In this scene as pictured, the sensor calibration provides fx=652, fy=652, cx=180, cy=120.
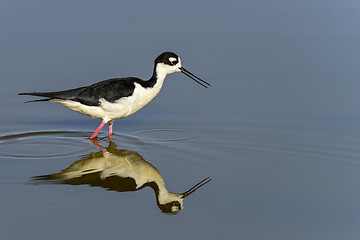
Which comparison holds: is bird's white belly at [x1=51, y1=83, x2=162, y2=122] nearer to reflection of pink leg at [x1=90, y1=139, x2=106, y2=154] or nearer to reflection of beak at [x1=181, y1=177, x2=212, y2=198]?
reflection of pink leg at [x1=90, y1=139, x2=106, y2=154]

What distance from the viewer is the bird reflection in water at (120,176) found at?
610 centimetres

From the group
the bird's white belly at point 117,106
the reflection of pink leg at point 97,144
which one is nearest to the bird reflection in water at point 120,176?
the reflection of pink leg at point 97,144

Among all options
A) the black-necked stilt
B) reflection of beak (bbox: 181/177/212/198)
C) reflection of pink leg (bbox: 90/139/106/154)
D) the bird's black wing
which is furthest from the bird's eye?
reflection of beak (bbox: 181/177/212/198)

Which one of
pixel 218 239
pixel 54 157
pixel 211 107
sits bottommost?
pixel 218 239

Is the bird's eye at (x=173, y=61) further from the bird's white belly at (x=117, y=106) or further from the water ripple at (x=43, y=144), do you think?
the water ripple at (x=43, y=144)

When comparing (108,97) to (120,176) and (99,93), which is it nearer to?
(99,93)

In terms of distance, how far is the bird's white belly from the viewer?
8.09 metres

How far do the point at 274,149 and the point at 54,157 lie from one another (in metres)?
2.53

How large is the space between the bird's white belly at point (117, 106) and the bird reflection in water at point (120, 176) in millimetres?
667

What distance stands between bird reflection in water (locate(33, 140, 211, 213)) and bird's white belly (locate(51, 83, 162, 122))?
2.19ft

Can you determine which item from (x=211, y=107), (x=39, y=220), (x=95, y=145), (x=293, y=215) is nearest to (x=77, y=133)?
(x=95, y=145)

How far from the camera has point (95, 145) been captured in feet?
26.5

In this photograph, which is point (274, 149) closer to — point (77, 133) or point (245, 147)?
point (245, 147)

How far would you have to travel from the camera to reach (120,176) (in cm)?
680
